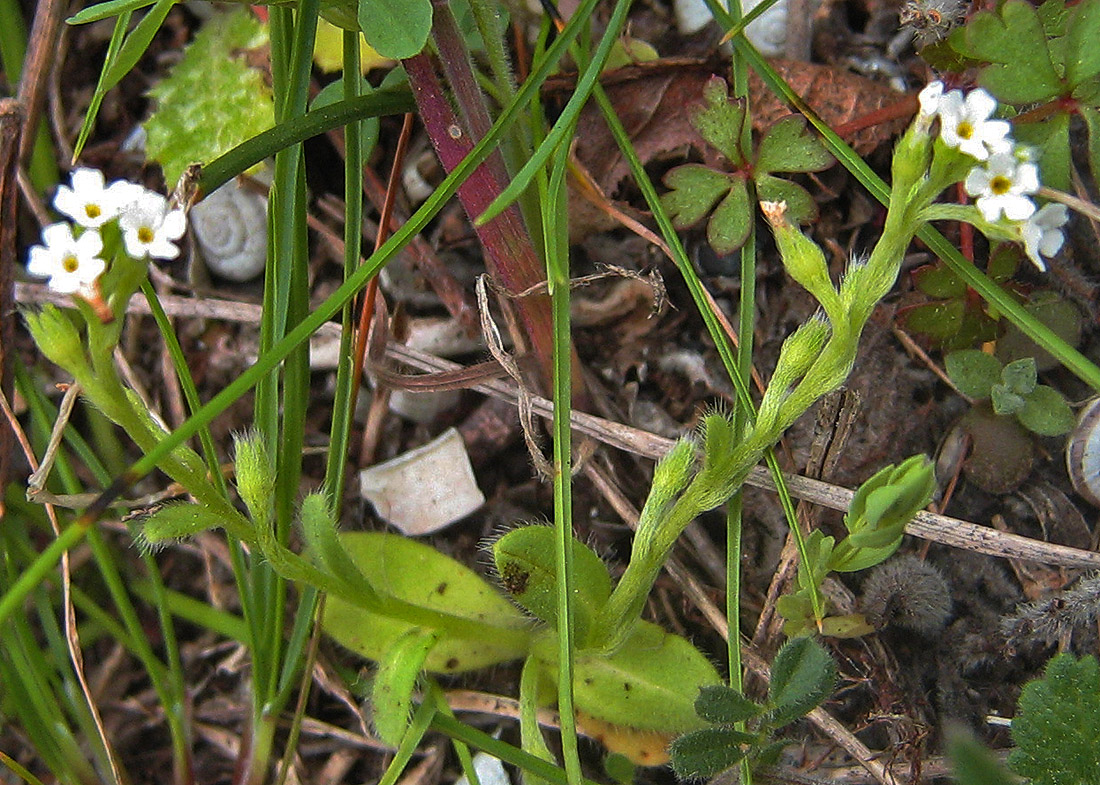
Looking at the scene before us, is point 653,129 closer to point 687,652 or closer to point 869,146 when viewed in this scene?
Answer: point 869,146

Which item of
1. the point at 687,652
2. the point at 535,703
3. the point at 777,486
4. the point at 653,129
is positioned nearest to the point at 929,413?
the point at 777,486

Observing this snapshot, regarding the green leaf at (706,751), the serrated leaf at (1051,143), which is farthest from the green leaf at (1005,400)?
the green leaf at (706,751)

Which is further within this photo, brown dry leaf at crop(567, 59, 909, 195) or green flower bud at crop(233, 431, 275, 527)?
brown dry leaf at crop(567, 59, 909, 195)

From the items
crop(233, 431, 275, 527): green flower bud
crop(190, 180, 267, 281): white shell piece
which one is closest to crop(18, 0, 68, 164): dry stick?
crop(190, 180, 267, 281): white shell piece

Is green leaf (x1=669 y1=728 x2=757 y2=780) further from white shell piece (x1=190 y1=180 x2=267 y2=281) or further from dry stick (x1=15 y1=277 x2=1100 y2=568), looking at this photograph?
white shell piece (x1=190 y1=180 x2=267 y2=281)

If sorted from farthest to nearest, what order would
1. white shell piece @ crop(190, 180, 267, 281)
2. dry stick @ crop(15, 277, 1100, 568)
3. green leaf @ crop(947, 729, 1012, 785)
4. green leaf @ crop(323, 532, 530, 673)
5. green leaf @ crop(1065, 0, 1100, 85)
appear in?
white shell piece @ crop(190, 180, 267, 281)
green leaf @ crop(323, 532, 530, 673)
dry stick @ crop(15, 277, 1100, 568)
green leaf @ crop(1065, 0, 1100, 85)
green leaf @ crop(947, 729, 1012, 785)

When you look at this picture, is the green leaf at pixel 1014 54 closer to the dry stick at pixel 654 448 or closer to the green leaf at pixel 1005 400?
the green leaf at pixel 1005 400

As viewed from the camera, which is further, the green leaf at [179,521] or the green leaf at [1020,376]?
the green leaf at [1020,376]
